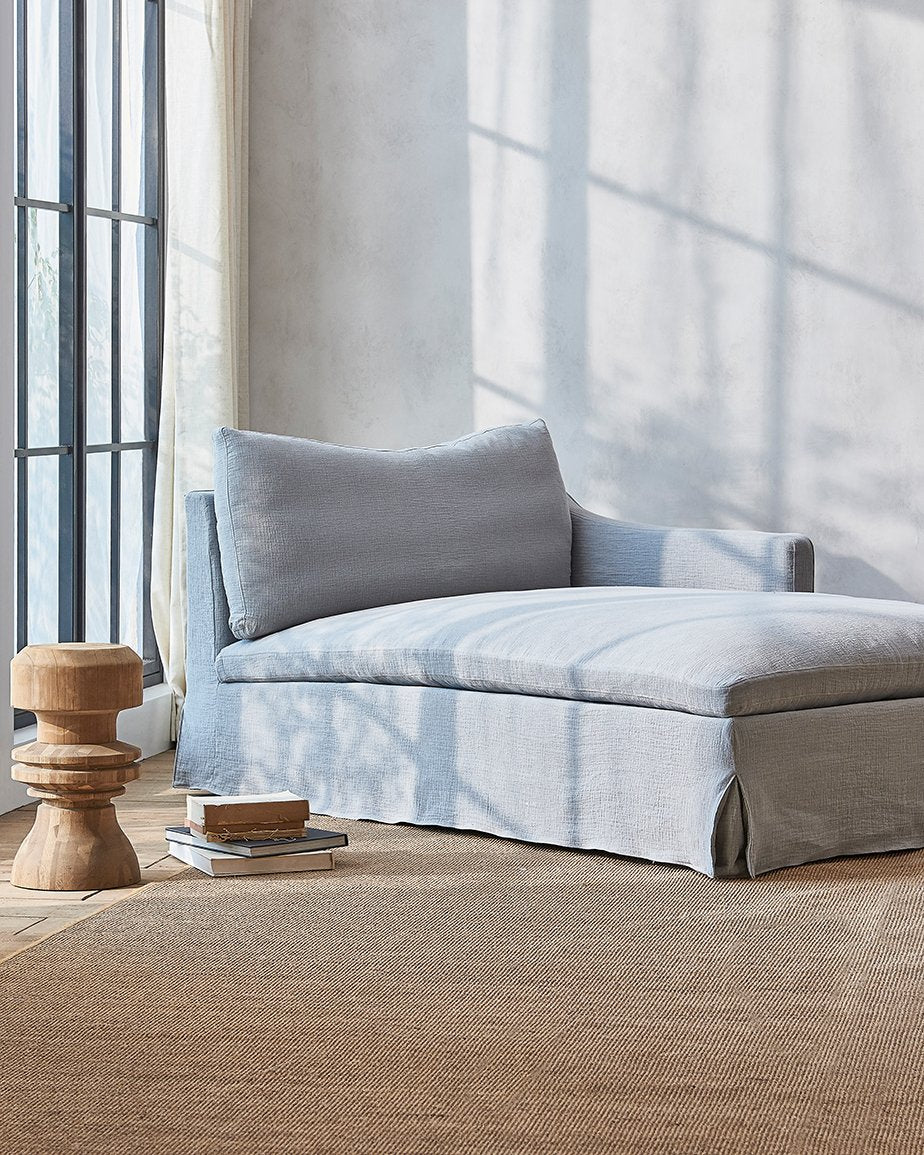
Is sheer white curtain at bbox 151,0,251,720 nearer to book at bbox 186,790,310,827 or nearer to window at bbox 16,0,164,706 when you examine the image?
window at bbox 16,0,164,706

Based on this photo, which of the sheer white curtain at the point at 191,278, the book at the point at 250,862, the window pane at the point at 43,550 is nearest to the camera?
the book at the point at 250,862

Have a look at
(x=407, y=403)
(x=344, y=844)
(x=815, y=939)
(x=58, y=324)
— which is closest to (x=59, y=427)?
(x=58, y=324)

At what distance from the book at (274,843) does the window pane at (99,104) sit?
6.44 ft

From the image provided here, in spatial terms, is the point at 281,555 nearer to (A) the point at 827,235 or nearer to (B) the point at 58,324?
(B) the point at 58,324

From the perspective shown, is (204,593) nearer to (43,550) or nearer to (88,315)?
(43,550)

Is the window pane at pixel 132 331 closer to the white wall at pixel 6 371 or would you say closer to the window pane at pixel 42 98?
the window pane at pixel 42 98

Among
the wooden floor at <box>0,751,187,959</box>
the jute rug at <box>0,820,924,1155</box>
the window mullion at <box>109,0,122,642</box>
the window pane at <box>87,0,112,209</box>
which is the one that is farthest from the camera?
the window mullion at <box>109,0,122,642</box>

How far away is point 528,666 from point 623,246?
6.21 ft

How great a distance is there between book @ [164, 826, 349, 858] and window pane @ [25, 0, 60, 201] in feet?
5.79

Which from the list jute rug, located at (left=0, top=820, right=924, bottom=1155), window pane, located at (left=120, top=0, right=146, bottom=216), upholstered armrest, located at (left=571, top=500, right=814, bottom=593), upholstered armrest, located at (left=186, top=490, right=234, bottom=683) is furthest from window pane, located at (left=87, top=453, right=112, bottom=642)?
jute rug, located at (left=0, top=820, right=924, bottom=1155)

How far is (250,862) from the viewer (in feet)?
9.75

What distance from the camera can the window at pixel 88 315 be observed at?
3.93 metres

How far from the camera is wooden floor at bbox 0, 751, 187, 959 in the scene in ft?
8.69

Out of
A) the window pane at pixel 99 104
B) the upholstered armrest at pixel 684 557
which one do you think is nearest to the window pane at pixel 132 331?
the window pane at pixel 99 104
